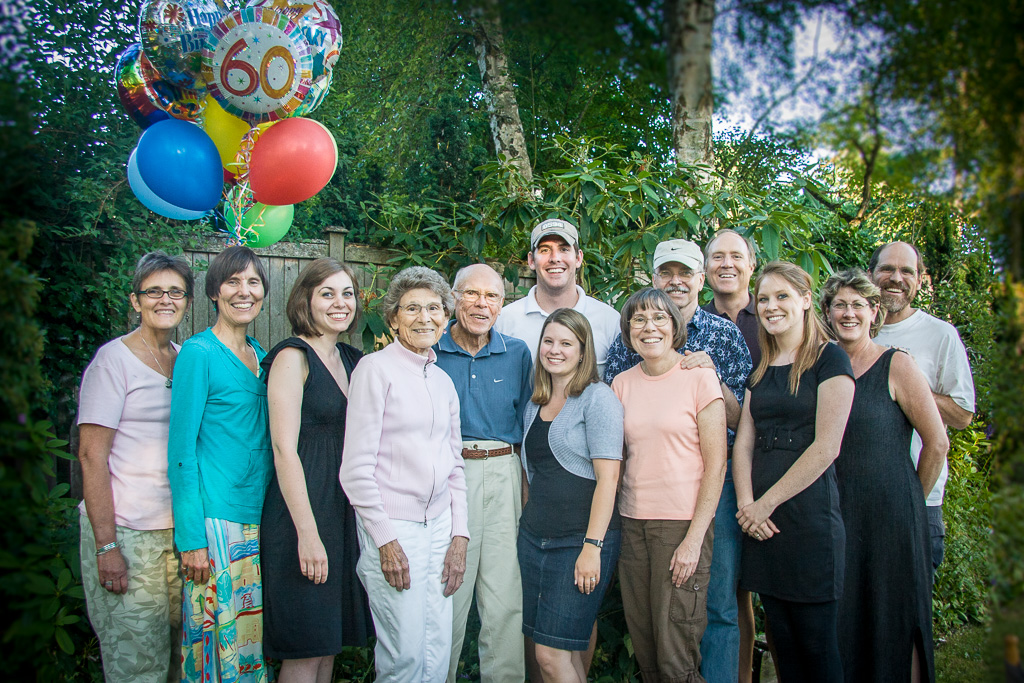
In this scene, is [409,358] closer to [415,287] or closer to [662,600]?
[415,287]

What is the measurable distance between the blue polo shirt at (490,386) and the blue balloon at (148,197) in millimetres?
1111

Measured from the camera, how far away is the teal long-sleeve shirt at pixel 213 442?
192cm

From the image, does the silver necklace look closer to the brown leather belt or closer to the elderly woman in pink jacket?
the elderly woman in pink jacket

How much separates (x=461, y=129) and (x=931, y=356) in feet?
11.4

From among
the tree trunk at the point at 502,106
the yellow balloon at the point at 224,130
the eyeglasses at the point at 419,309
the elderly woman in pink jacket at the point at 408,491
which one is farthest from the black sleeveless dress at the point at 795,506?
the tree trunk at the point at 502,106

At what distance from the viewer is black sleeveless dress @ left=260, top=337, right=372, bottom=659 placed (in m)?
2.00

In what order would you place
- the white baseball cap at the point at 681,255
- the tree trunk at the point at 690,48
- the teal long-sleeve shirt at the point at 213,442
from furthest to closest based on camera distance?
the white baseball cap at the point at 681,255, the teal long-sleeve shirt at the point at 213,442, the tree trunk at the point at 690,48

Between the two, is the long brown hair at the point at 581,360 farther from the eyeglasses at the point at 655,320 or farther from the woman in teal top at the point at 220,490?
the woman in teal top at the point at 220,490

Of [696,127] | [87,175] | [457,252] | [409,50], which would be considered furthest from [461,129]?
[696,127]

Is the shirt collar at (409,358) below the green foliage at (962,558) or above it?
above

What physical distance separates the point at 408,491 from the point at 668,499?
0.84 meters

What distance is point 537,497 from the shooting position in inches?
87.8

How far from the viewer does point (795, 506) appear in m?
2.10

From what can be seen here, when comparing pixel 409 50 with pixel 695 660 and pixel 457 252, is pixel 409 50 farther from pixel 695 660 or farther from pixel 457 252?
pixel 695 660
